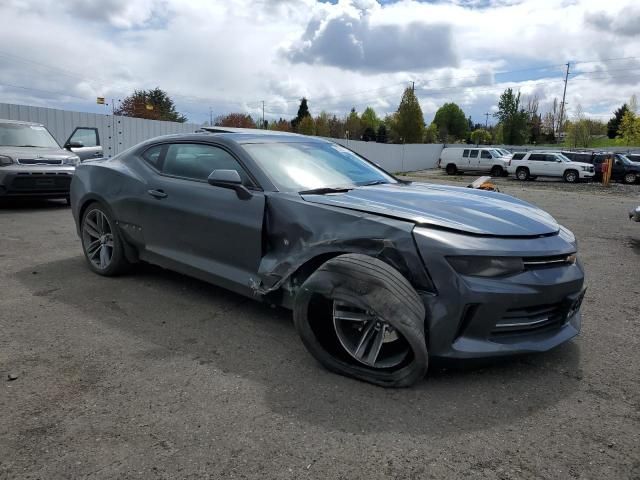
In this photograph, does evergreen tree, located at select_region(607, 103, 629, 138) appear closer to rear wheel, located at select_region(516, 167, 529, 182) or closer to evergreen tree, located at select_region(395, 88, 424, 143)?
evergreen tree, located at select_region(395, 88, 424, 143)

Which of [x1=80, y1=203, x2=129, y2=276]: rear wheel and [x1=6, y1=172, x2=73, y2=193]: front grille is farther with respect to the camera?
[x1=6, y1=172, x2=73, y2=193]: front grille

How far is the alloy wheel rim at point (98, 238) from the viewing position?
4.88 metres

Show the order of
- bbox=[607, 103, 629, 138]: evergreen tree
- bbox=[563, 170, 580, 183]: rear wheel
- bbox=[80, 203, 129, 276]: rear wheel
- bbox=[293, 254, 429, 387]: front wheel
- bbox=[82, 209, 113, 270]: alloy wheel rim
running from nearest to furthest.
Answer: bbox=[293, 254, 429, 387]: front wheel < bbox=[80, 203, 129, 276]: rear wheel < bbox=[82, 209, 113, 270]: alloy wheel rim < bbox=[563, 170, 580, 183]: rear wheel < bbox=[607, 103, 629, 138]: evergreen tree

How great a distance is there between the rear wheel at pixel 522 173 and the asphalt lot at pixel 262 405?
2644 centimetres

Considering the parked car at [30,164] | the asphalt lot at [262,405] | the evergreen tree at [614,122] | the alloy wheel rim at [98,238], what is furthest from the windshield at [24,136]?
the evergreen tree at [614,122]

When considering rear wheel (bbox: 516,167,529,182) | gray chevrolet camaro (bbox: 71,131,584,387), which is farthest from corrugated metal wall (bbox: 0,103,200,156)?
rear wheel (bbox: 516,167,529,182)

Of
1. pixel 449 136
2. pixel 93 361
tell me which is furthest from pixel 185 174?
pixel 449 136

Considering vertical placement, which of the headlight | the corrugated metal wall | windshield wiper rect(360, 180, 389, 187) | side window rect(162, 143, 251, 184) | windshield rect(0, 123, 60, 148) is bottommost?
the headlight

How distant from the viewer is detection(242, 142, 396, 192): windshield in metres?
3.67

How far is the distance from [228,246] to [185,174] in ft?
3.00

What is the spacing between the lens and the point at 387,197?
3.38 m

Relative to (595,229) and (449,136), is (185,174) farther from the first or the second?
(449,136)

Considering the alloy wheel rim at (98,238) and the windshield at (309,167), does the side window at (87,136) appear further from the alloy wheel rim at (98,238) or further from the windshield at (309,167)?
the windshield at (309,167)

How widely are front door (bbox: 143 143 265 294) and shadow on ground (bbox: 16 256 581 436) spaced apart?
352 mm
